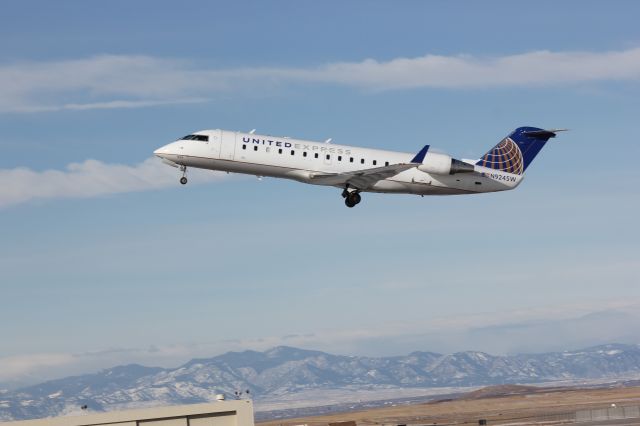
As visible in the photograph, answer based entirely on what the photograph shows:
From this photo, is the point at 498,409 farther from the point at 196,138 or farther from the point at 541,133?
the point at 196,138

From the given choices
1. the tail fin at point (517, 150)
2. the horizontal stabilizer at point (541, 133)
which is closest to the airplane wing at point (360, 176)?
the tail fin at point (517, 150)

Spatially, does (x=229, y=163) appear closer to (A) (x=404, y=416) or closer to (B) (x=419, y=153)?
(B) (x=419, y=153)

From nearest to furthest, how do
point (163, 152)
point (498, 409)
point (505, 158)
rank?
point (163, 152), point (505, 158), point (498, 409)

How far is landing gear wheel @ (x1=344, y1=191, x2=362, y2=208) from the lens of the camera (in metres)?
67.2

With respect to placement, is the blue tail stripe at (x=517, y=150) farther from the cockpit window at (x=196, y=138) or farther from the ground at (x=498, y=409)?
the ground at (x=498, y=409)

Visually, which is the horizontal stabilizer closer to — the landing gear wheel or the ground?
the landing gear wheel

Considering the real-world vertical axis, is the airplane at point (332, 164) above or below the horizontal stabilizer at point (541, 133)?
below

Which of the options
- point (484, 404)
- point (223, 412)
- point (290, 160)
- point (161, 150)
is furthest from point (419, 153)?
point (484, 404)

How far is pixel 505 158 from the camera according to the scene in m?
73.8

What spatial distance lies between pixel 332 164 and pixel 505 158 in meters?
15.2

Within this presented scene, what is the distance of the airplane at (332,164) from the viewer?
63.8m

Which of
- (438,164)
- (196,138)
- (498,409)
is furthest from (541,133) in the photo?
(498,409)

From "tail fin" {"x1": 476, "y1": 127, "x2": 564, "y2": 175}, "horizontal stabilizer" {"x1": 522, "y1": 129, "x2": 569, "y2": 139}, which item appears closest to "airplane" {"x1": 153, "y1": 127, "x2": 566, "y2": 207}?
"tail fin" {"x1": 476, "y1": 127, "x2": 564, "y2": 175}

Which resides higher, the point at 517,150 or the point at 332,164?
the point at 517,150
